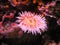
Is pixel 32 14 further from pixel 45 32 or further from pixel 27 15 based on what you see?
pixel 45 32

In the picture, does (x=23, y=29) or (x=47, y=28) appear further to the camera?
(x=47, y=28)

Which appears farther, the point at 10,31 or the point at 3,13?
the point at 3,13

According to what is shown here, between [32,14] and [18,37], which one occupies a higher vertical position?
[32,14]

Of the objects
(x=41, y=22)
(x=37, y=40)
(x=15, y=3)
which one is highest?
(x=15, y=3)

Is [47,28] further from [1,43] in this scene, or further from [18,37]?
[1,43]

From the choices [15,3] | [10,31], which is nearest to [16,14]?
[15,3]

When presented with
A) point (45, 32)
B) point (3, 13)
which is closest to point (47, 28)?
point (45, 32)
